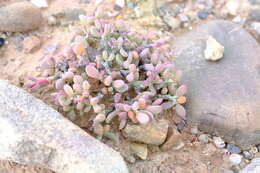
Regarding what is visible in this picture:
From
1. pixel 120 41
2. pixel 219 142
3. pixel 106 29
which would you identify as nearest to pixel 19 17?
pixel 106 29

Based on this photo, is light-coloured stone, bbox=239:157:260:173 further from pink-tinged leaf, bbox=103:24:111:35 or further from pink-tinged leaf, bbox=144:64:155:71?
pink-tinged leaf, bbox=103:24:111:35

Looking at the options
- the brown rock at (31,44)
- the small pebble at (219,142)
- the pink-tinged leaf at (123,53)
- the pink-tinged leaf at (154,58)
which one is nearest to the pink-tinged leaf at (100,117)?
the pink-tinged leaf at (123,53)

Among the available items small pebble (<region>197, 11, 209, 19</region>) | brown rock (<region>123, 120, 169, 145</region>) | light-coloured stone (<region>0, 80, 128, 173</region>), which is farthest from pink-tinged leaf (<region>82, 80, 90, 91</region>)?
small pebble (<region>197, 11, 209, 19</region>)

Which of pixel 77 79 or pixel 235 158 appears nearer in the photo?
pixel 77 79

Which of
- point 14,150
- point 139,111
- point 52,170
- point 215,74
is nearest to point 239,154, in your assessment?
point 215,74

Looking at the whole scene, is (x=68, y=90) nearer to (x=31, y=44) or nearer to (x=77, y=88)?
(x=77, y=88)
